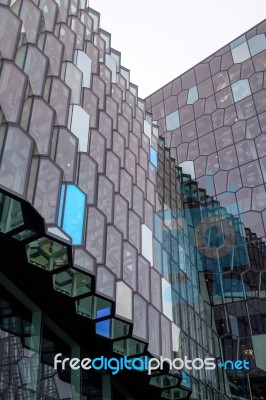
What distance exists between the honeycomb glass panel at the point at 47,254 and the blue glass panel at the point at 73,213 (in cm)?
53

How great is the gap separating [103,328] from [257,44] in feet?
76.4

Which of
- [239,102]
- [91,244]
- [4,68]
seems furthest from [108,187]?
[239,102]

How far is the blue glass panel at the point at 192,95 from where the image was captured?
107ft

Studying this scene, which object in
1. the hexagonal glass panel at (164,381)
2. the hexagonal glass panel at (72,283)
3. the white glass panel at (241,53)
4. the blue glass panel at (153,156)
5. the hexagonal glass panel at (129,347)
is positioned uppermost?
the white glass panel at (241,53)

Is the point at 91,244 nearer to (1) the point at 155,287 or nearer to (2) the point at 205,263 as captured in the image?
(1) the point at 155,287

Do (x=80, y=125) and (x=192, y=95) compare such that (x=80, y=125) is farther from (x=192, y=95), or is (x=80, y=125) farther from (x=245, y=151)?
(x=192, y=95)

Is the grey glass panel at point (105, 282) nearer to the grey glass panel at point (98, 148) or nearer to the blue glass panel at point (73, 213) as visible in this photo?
the blue glass panel at point (73, 213)

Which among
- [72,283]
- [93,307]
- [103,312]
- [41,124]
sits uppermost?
[41,124]

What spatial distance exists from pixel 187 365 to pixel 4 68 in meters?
13.9

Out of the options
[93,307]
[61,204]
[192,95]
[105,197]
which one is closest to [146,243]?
[105,197]

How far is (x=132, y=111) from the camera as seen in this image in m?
22.8

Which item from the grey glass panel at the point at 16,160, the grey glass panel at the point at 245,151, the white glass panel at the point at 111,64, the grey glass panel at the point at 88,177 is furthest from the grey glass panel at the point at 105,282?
the grey glass panel at the point at 245,151

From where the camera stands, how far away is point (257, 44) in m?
30.9

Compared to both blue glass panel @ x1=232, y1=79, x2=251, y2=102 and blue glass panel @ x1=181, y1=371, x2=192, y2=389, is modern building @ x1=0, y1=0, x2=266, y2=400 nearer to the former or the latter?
blue glass panel @ x1=181, y1=371, x2=192, y2=389
